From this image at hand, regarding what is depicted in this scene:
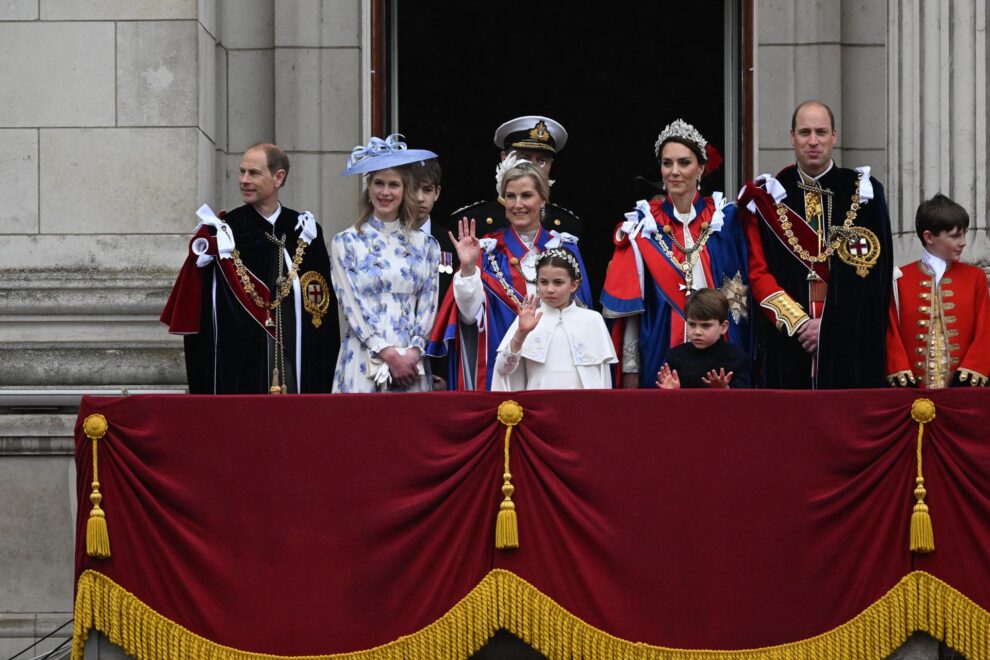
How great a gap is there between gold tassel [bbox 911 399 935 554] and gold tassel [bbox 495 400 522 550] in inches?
62.7

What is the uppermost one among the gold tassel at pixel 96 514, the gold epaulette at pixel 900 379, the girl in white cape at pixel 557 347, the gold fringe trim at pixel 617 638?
the girl in white cape at pixel 557 347

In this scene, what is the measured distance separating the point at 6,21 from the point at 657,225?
395 centimetres

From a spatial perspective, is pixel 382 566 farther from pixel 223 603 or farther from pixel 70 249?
pixel 70 249

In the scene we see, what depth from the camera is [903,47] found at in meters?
10.7

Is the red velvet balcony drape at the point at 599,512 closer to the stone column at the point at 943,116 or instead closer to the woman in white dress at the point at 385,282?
the woman in white dress at the point at 385,282

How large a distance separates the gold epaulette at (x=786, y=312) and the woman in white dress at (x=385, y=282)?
1559 mm

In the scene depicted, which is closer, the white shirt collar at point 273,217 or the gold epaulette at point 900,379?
the gold epaulette at point 900,379

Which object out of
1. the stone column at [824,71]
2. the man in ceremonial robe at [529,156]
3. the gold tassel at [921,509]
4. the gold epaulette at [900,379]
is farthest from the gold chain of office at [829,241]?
the stone column at [824,71]

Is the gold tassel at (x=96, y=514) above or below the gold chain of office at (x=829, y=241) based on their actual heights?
below

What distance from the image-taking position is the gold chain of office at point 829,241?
28.9 feet

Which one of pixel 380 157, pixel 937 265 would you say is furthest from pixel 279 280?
pixel 937 265

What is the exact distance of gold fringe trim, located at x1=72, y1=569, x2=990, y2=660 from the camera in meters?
7.62

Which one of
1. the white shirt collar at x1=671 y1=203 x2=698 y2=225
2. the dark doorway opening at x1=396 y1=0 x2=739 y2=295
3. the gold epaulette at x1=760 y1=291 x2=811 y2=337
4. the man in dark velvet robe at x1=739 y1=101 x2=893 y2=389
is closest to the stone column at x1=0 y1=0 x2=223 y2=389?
the white shirt collar at x1=671 y1=203 x2=698 y2=225

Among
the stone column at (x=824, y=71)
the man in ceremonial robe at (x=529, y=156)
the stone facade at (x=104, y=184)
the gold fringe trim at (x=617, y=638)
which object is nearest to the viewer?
the gold fringe trim at (x=617, y=638)
